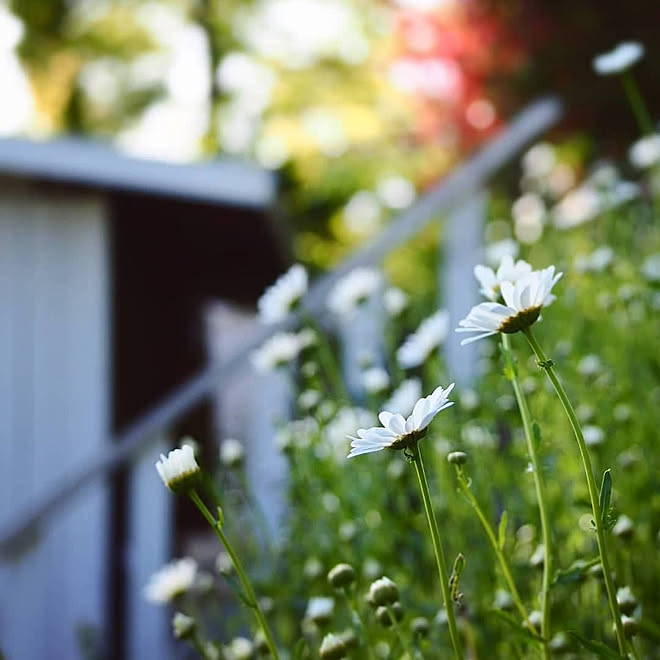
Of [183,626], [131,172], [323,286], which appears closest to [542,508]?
[183,626]

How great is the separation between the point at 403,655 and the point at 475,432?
78 cm

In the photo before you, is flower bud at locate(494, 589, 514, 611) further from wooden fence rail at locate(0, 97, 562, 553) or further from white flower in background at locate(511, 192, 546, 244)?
wooden fence rail at locate(0, 97, 562, 553)

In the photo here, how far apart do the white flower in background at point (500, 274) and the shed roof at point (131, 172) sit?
A: 336 cm

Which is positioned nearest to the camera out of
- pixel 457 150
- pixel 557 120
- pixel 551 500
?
pixel 551 500

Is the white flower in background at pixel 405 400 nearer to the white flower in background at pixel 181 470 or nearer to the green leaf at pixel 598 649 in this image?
the white flower in background at pixel 181 470

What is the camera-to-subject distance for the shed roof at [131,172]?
4.30m

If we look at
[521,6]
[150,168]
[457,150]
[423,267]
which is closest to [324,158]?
[423,267]

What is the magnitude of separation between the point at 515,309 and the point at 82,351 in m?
3.78

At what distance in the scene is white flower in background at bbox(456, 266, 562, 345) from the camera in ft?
3.28

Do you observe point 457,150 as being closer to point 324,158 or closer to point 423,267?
point 423,267

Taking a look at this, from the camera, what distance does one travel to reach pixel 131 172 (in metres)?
4.42

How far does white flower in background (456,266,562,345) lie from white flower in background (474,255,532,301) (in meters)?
0.15

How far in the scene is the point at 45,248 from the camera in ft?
14.9

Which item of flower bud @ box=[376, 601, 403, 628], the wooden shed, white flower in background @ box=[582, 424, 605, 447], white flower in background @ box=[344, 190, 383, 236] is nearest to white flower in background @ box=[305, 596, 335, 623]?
flower bud @ box=[376, 601, 403, 628]
